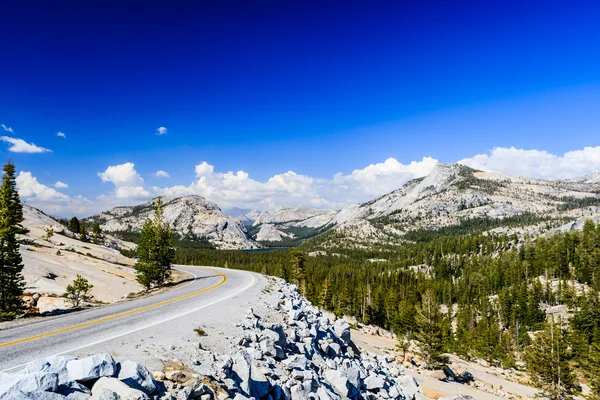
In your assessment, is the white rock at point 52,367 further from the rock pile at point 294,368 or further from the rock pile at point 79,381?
the rock pile at point 294,368

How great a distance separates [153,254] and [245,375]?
1447 inches

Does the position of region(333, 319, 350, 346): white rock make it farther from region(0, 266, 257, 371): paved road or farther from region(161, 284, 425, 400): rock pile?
region(0, 266, 257, 371): paved road

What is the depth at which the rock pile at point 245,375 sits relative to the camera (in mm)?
7688

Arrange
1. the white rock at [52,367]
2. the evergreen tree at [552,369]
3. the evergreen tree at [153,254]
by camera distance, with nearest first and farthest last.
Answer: the white rock at [52,367] → the evergreen tree at [153,254] → the evergreen tree at [552,369]

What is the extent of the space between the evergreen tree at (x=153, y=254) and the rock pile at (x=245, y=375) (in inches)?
1031

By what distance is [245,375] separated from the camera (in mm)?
11906

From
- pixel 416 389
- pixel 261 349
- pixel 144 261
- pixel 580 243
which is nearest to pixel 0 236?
pixel 144 261

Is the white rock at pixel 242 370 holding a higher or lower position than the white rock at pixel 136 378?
lower

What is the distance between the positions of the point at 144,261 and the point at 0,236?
1816cm

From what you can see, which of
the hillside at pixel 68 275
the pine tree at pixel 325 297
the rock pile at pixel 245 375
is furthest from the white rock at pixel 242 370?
the pine tree at pixel 325 297

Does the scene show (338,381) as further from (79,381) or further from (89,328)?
(89,328)

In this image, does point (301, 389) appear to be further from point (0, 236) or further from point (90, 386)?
point (0, 236)

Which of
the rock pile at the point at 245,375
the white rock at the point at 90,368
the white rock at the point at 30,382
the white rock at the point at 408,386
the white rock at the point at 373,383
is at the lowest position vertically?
the white rock at the point at 408,386

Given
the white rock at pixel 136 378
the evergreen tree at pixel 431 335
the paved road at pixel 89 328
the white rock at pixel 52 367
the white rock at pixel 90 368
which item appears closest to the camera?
the white rock at pixel 52 367
